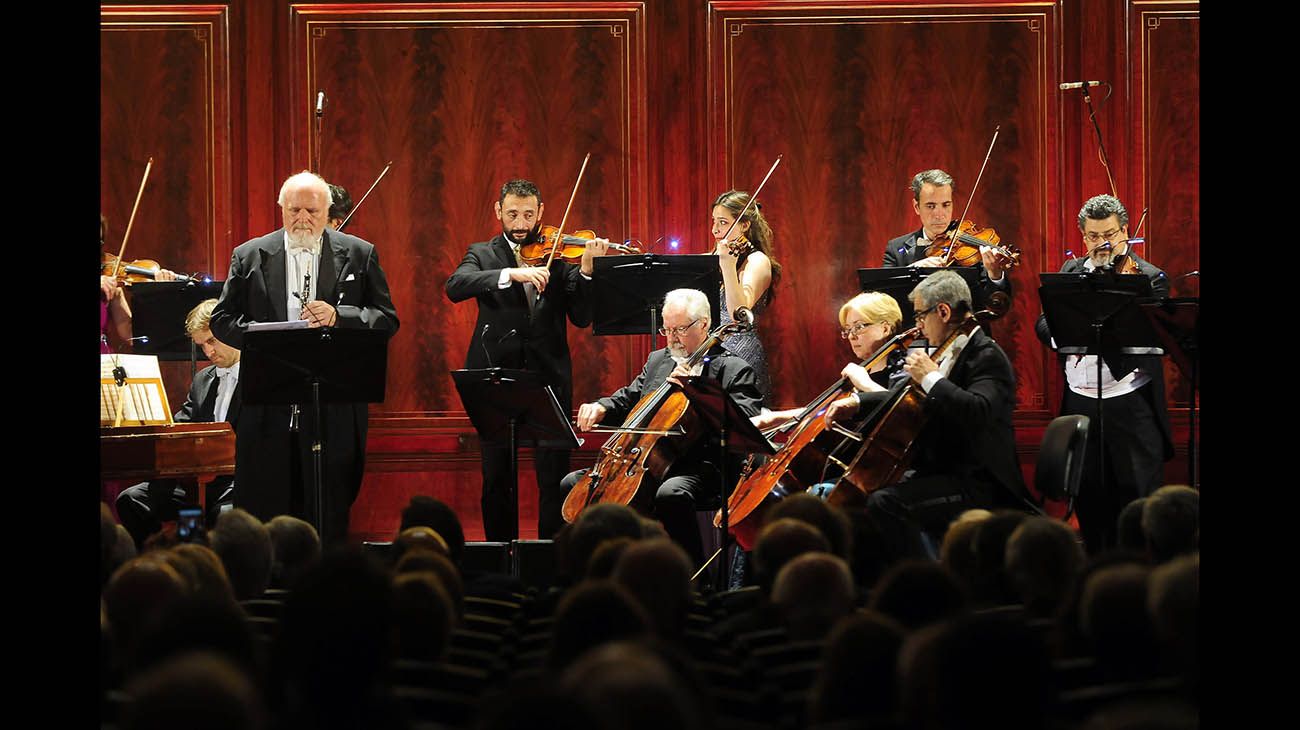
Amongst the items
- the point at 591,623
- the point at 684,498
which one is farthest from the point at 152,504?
the point at 591,623

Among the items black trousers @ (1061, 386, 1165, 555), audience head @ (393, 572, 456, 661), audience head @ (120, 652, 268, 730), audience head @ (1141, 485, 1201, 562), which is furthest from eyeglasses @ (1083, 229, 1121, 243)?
audience head @ (120, 652, 268, 730)

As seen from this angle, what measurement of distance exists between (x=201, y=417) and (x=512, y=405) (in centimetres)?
187

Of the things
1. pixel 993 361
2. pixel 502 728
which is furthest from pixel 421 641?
pixel 993 361

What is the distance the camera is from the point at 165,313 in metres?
6.39

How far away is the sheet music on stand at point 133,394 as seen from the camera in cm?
529

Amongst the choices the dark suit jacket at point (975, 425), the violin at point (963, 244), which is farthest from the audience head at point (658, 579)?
the violin at point (963, 244)

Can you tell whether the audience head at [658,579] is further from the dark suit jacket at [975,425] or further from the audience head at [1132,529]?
the dark suit jacket at [975,425]

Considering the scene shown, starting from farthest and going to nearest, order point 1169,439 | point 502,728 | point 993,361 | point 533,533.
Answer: point 533,533
point 1169,439
point 993,361
point 502,728

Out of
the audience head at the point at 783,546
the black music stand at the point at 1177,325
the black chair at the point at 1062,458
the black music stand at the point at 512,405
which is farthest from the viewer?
the black music stand at the point at 1177,325

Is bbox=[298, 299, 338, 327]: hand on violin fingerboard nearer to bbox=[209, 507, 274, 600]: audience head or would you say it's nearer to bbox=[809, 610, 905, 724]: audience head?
bbox=[209, 507, 274, 600]: audience head

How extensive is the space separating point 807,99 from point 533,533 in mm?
2622

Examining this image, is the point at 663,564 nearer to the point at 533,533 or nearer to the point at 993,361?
the point at 993,361

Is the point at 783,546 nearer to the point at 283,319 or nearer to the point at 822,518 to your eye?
the point at 822,518

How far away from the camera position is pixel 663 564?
117 inches
